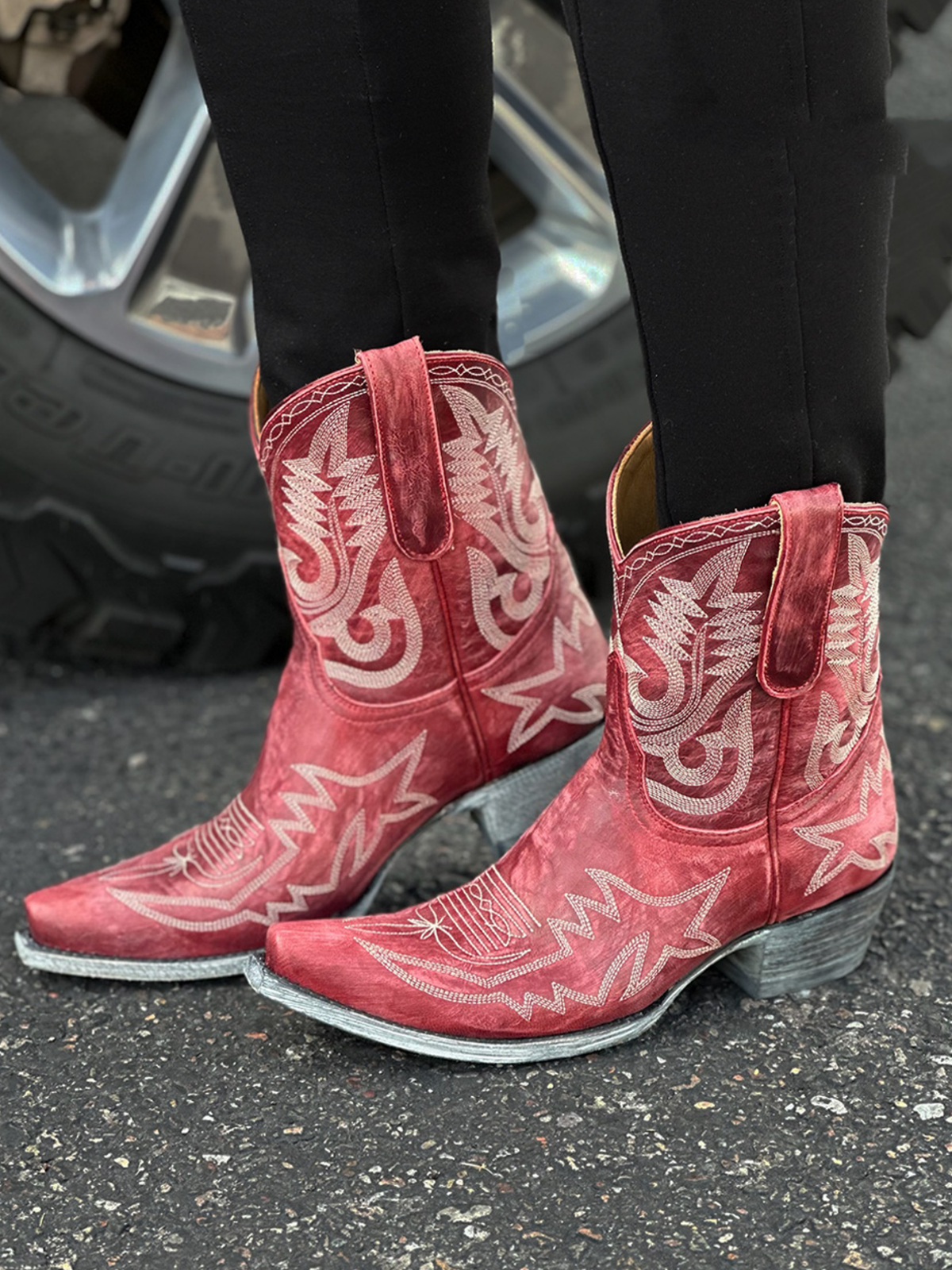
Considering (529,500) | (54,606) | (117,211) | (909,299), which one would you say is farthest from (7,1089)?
(909,299)

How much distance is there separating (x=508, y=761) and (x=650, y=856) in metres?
0.19

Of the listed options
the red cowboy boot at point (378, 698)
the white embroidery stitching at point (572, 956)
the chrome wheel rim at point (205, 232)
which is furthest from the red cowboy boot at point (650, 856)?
the chrome wheel rim at point (205, 232)

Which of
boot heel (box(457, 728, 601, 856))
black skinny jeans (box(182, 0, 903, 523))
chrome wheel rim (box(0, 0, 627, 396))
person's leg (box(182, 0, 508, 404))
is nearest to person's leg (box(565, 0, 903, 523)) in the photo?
black skinny jeans (box(182, 0, 903, 523))

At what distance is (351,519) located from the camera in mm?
1000

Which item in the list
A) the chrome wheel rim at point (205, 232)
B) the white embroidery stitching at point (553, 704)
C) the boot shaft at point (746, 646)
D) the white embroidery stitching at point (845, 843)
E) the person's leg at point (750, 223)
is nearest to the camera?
the person's leg at point (750, 223)

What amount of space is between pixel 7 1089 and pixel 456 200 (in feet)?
2.24

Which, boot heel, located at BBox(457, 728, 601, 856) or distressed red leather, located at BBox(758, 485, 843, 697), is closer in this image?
distressed red leather, located at BBox(758, 485, 843, 697)

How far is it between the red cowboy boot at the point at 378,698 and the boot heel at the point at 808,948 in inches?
8.5

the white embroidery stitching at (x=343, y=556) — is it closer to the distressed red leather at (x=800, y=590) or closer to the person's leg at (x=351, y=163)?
the person's leg at (x=351, y=163)

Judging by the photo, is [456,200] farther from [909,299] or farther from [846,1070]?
[909,299]

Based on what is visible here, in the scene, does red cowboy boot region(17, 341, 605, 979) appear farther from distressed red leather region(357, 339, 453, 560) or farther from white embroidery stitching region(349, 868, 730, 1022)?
white embroidery stitching region(349, 868, 730, 1022)

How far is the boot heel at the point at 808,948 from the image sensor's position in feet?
3.29

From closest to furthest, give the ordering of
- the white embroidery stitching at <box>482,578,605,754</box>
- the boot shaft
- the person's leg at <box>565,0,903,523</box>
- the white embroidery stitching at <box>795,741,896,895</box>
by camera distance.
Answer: the person's leg at <box>565,0,903,523</box> → the boot shaft → the white embroidery stitching at <box>795,741,896,895</box> → the white embroidery stitching at <box>482,578,605,754</box>

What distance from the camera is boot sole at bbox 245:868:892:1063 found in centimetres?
95
